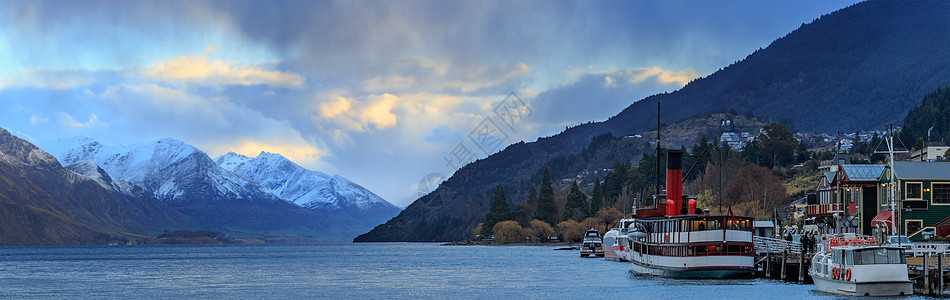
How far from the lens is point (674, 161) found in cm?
11956

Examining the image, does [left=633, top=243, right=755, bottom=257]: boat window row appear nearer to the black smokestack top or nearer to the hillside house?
the black smokestack top

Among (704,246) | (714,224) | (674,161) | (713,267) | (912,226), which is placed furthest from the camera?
(674,161)

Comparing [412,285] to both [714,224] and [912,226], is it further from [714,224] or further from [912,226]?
[912,226]

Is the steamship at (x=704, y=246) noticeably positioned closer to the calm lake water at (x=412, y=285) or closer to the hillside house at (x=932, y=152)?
the calm lake water at (x=412, y=285)

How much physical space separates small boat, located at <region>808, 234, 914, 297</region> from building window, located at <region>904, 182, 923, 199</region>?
30.8 meters

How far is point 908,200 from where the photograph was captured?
3649 inches

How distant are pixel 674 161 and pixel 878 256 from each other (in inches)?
2230

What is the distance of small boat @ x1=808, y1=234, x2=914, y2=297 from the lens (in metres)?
62.2

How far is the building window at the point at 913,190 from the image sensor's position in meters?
92.4

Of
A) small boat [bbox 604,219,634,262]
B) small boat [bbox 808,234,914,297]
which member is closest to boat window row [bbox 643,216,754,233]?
small boat [bbox 808,234,914,297]

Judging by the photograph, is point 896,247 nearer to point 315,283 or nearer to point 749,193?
point 315,283

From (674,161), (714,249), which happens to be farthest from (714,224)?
Result: (674,161)

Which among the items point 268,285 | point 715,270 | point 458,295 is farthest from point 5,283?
point 715,270

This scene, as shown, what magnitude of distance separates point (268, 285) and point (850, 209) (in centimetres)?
6331
